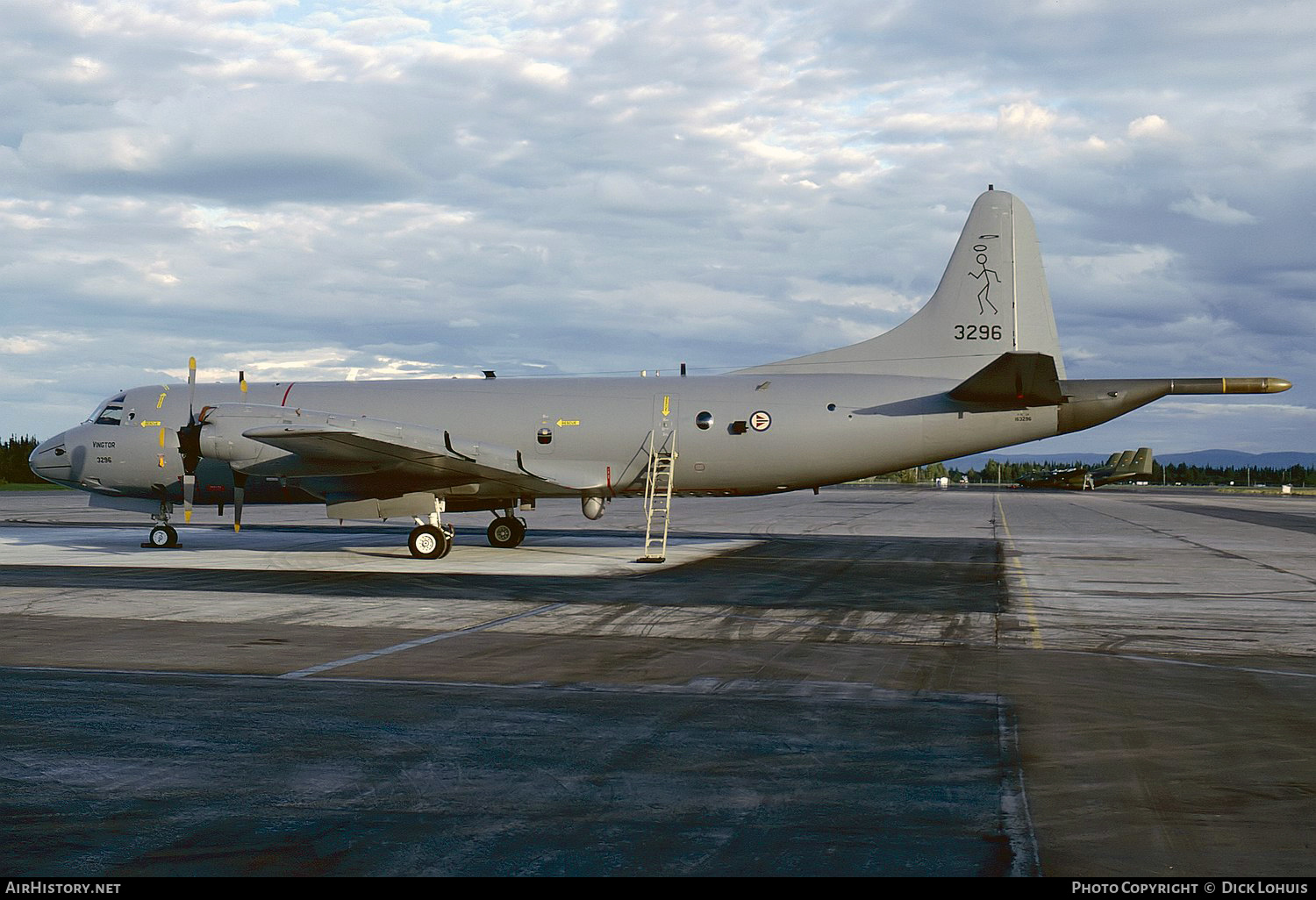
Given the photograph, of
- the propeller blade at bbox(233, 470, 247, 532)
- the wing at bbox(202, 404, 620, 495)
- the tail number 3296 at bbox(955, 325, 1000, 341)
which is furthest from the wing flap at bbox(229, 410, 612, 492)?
the tail number 3296 at bbox(955, 325, 1000, 341)

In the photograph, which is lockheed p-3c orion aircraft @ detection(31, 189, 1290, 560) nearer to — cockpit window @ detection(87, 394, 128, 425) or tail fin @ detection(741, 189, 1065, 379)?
tail fin @ detection(741, 189, 1065, 379)

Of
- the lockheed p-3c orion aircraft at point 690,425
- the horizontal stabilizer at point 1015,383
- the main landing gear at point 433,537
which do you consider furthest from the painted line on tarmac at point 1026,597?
the main landing gear at point 433,537

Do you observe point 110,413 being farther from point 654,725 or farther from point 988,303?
point 654,725

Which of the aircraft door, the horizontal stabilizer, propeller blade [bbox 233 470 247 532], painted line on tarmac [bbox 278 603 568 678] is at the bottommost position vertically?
painted line on tarmac [bbox 278 603 568 678]

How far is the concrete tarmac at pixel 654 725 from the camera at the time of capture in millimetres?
5902

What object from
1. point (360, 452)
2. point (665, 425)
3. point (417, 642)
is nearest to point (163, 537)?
point (360, 452)

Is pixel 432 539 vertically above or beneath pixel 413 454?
beneath

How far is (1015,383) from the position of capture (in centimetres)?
2316

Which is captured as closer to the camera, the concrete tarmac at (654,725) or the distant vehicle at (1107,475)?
the concrete tarmac at (654,725)

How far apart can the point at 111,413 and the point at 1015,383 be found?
2366 cm

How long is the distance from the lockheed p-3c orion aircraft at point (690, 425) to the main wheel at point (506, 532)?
136 cm

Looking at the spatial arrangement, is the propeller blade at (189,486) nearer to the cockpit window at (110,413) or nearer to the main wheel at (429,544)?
the cockpit window at (110,413)

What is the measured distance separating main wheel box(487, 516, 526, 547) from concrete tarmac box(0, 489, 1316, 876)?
25.3 feet

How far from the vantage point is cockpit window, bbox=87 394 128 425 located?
28609 mm
